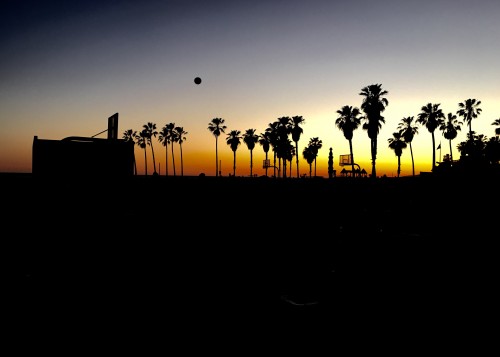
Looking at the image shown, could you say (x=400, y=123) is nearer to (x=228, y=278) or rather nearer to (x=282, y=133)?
(x=282, y=133)

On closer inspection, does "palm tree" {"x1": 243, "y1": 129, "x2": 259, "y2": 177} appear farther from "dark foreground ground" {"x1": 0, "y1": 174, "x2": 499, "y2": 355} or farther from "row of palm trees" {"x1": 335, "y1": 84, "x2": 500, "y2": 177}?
"dark foreground ground" {"x1": 0, "y1": 174, "x2": 499, "y2": 355}

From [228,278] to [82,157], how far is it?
6.47 meters

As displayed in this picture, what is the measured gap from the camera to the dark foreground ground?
201 inches

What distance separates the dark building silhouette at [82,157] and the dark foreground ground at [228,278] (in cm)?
38

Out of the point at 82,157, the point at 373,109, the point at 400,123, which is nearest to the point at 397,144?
the point at 400,123

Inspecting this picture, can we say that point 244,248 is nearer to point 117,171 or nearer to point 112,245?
point 112,245

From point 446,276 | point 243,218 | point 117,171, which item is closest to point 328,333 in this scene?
point 446,276

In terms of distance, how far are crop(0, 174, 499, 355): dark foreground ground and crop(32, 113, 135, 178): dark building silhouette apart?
1.23ft

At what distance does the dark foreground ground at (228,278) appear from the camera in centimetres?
511

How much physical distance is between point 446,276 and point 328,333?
4454 mm

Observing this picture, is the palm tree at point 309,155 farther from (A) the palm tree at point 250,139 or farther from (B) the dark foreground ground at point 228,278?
(B) the dark foreground ground at point 228,278

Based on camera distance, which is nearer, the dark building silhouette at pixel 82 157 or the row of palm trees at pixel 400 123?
the dark building silhouette at pixel 82 157

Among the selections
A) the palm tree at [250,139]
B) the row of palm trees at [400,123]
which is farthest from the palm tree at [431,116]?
the palm tree at [250,139]

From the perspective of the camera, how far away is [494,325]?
536cm
